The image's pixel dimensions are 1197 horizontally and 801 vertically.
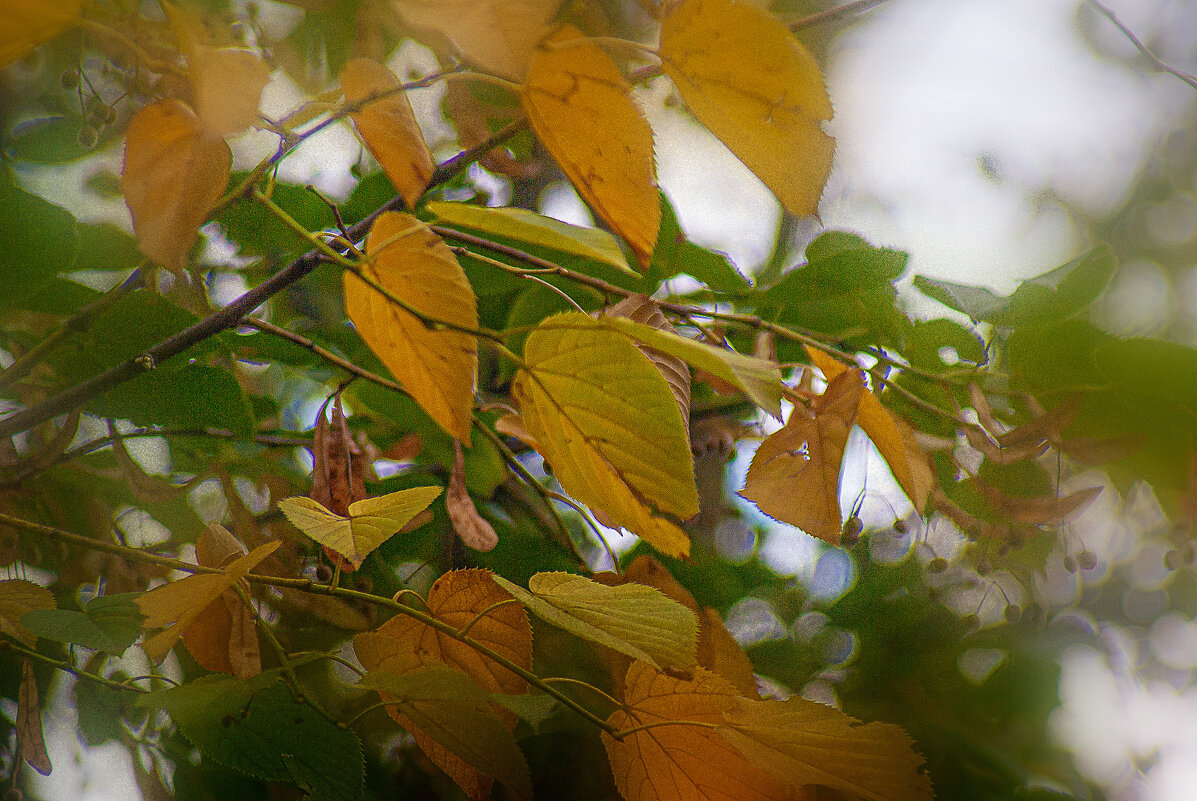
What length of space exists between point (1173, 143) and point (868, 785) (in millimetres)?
2289

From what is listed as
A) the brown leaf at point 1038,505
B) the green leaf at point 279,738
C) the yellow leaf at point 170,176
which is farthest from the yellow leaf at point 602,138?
the brown leaf at point 1038,505

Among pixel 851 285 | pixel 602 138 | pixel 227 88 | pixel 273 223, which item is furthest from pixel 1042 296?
pixel 273 223

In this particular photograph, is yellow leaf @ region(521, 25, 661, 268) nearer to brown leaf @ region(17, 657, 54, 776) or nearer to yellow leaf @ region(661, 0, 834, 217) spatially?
yellow leaf @ region(661, 0, 834, 217)

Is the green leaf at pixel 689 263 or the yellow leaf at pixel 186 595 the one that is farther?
the green leaf at pixel 689 263

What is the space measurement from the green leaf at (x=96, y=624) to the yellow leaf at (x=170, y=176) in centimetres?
15

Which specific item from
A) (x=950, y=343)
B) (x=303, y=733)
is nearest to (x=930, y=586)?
(x=950, y=343)

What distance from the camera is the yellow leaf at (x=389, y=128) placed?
296mm

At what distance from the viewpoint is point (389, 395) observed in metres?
0.49

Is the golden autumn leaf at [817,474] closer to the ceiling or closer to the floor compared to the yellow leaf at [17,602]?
closer to the ceiling

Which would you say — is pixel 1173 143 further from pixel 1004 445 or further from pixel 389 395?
pixel 389 395

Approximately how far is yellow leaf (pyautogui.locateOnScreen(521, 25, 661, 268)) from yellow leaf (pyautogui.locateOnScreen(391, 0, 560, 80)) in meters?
0.03

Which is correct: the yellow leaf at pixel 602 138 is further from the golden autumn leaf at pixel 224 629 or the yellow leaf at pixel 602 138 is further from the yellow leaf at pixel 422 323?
the golden autumn leaf at pixel 224 629

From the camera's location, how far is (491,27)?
22 centimetres

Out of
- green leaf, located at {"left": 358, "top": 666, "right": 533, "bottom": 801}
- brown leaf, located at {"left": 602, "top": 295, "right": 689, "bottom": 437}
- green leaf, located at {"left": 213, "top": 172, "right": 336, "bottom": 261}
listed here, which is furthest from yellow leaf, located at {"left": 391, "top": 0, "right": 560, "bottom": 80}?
green leaf, located at {"left": 213, "top": 172, "right": 336, "bottom": 261}
